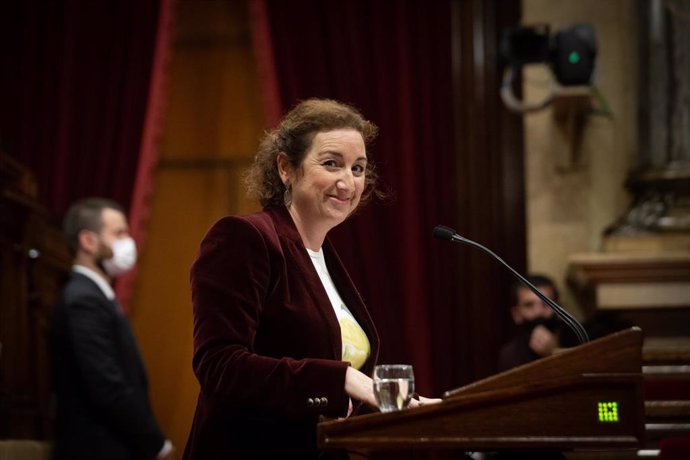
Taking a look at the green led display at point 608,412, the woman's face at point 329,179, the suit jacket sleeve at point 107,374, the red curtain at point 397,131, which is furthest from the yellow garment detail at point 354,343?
the red curtain at point 397,131

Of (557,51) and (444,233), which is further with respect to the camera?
(557,51)

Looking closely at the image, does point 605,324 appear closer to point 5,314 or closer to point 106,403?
point 106,403

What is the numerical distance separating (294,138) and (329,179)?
6.2 inches

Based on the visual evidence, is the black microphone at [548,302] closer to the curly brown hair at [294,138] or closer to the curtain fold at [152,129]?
the curly brown hair at [294,138]

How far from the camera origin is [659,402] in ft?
9.09

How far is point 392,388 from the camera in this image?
1737 mm

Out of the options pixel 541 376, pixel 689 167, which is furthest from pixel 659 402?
pixel 689 167

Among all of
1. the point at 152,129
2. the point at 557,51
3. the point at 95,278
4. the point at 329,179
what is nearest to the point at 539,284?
the point at 557,51

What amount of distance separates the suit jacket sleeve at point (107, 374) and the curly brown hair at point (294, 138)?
1354 mm

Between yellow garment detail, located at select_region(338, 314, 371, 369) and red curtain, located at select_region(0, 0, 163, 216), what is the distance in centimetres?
340

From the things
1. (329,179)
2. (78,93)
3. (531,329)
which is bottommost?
(531,329)

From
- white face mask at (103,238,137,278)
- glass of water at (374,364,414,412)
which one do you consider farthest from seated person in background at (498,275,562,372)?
glass of water at (374,364,414,412)

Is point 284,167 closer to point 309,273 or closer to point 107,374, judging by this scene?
point 309,273

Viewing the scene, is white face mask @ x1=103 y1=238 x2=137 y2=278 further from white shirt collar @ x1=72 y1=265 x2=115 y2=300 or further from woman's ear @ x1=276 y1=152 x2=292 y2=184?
woman's ear @ x1=276 y1=152 x2=292 y2=184
